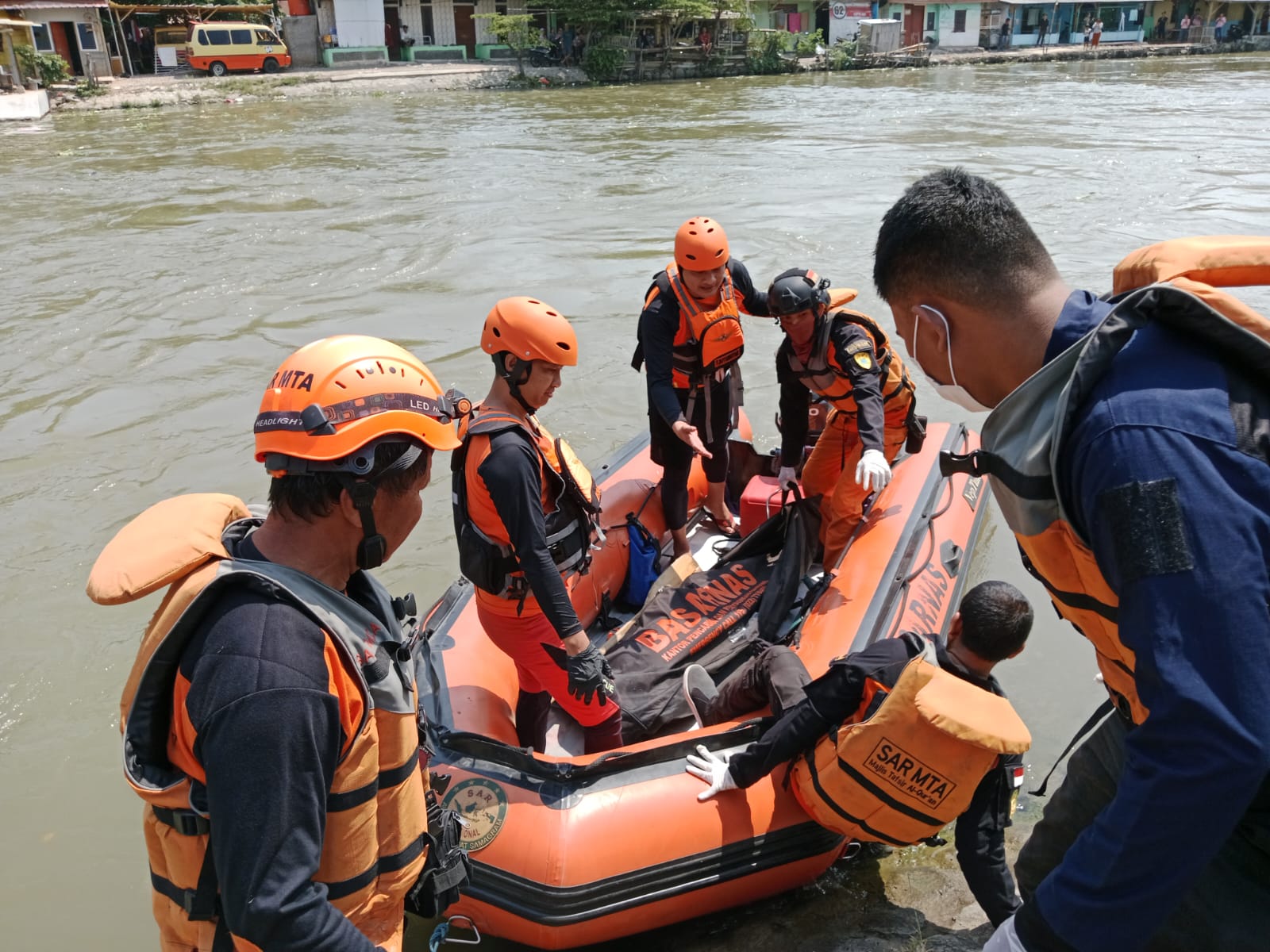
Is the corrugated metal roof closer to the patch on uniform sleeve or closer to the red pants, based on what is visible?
the red pants

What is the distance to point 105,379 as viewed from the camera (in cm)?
761

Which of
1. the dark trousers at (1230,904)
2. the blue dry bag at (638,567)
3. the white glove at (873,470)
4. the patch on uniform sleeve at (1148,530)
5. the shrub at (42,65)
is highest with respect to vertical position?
the shrub at (42,65)

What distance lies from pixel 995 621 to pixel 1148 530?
4.46 feet

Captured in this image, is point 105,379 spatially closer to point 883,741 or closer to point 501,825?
point 501,825

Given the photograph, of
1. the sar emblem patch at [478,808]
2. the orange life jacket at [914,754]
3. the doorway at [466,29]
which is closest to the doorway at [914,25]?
the doorway at [466,29]

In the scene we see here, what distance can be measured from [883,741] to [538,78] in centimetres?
2877

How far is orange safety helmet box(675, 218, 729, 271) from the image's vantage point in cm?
382

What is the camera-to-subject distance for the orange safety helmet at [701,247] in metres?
3.82

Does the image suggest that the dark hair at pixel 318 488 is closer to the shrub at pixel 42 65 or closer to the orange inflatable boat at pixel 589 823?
the orange inflatable boat at pixel 589 823

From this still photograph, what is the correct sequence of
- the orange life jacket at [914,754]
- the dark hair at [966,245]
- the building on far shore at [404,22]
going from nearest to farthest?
the dark hair at [966,245]
the orange life jacket at [914,754]
the building on far shore at [404,22]

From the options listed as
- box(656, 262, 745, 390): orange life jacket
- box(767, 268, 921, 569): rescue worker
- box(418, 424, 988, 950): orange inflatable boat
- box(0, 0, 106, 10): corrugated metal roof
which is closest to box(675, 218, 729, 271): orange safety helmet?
box(656, 262, 745, 390): orange life jacket

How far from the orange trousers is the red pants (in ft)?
4.88

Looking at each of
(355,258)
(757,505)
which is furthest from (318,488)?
(355,258)

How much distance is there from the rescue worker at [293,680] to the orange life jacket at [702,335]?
8.58 ft
